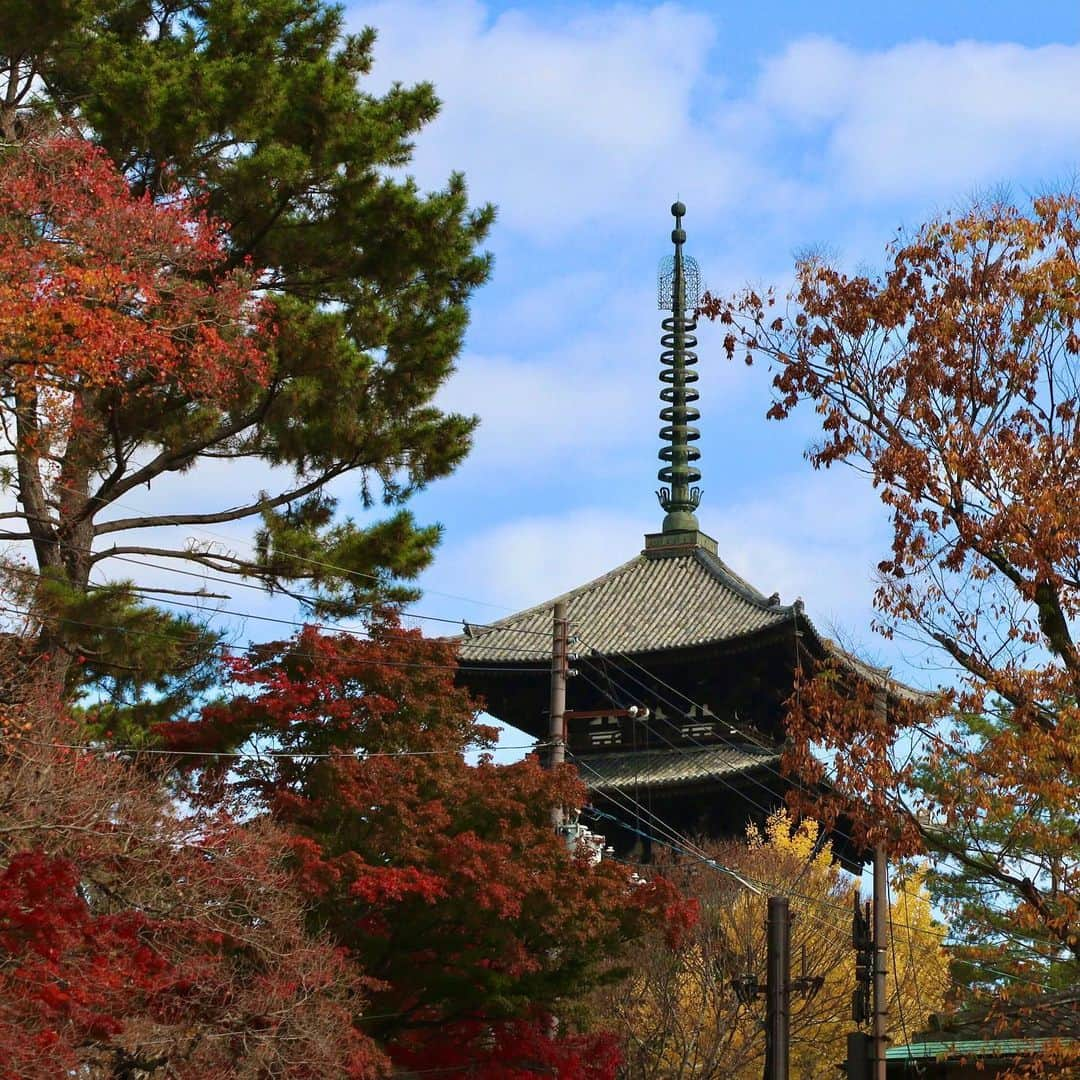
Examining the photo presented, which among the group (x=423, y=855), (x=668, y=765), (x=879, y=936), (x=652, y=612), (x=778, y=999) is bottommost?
(x=778, y=999)

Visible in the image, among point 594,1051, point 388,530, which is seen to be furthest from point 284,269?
point 594,1051

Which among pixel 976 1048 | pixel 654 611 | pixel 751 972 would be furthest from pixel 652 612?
pixel 976 1048

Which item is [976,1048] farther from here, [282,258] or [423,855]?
[282,258]

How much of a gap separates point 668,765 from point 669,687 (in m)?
1.78

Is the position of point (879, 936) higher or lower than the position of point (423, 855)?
lower

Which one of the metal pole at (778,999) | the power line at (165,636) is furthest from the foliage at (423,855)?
the metal pole at (778,999)

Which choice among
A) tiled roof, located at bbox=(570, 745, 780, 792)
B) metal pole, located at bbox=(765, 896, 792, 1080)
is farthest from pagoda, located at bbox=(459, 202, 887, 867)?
metal pole, located at bbox=(765, 896, 792, 1080)

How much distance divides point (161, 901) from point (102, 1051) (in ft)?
4.50

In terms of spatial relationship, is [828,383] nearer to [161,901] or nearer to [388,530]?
[161,901]

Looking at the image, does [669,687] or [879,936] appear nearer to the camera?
[879,936]

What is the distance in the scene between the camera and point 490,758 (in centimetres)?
1953

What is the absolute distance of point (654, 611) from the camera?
123 feet

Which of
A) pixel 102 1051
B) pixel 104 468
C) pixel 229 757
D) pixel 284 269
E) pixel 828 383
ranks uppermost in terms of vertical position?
pixel 284 269

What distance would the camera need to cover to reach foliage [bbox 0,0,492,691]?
19.7 m
